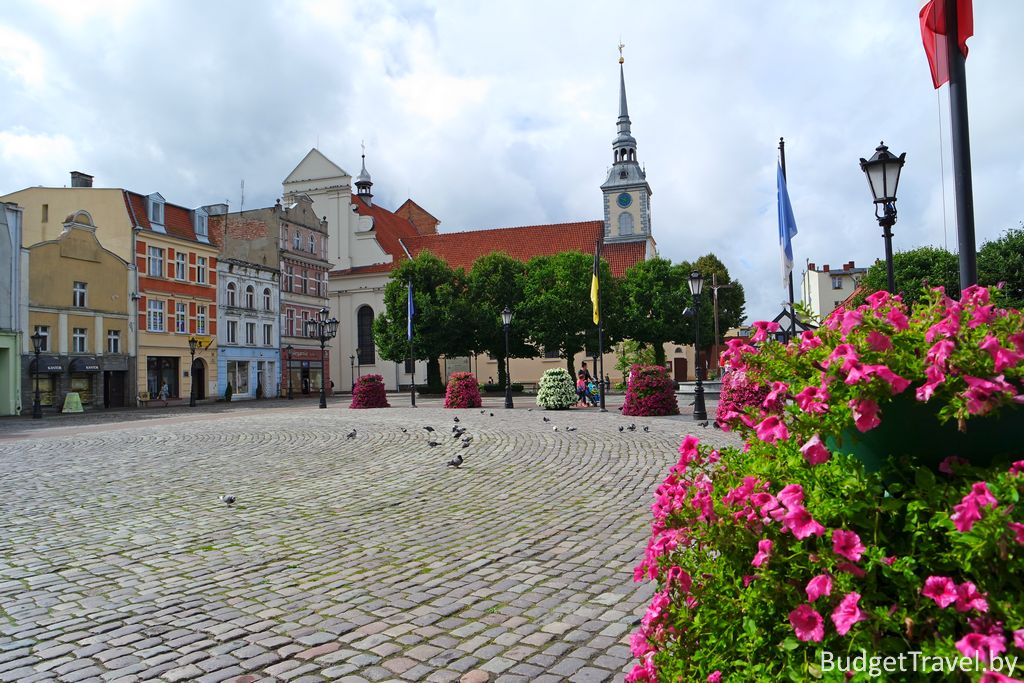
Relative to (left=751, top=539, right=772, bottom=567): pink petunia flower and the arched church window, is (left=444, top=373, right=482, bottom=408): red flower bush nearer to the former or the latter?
(left=751, top=539, right=772, bottom=567): pink petunia flower

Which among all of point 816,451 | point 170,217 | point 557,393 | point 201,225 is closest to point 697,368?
point 557,393

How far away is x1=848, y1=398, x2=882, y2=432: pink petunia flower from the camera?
1645 millimetres

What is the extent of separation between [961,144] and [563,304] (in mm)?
38454

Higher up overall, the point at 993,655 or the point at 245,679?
the point at 993,655

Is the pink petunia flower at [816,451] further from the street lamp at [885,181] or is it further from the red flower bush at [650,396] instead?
the red flower bush at [650,396]

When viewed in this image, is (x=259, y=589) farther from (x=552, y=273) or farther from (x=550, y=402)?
(x=552, y=273)

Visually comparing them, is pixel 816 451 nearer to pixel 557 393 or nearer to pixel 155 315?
pixel 557 393

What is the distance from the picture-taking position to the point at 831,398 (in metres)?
1.75

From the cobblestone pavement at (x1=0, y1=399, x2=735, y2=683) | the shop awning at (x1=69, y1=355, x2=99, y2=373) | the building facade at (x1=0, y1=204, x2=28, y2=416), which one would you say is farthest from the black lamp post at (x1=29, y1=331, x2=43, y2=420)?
the cobblestone pavement at (x1=0, y1=399, x2=735, y2=683)

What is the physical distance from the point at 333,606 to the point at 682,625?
3.19 metres

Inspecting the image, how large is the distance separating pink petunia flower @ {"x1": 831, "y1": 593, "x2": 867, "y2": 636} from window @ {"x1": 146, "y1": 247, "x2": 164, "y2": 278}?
44.6m

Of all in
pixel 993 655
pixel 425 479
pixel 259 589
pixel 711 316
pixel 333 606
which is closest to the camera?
pixel 993 655

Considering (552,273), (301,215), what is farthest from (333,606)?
(301,215)

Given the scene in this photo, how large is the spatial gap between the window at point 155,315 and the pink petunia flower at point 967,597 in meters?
44.2
